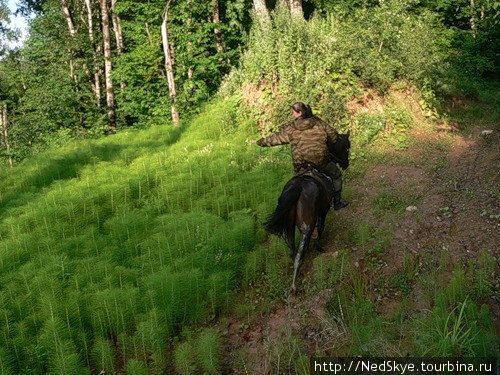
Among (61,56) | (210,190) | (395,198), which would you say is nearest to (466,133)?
(395,198)

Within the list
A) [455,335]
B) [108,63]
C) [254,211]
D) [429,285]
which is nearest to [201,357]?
[455,335]

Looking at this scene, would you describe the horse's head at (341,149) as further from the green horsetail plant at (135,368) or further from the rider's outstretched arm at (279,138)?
the green horsetail plant at (135,368)

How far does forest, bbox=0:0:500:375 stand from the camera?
4796mm

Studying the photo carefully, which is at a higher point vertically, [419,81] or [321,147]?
[419,81]

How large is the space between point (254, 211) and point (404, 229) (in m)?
2.99

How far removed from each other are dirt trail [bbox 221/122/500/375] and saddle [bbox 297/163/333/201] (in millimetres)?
1060

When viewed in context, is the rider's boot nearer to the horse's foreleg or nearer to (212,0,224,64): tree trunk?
the horse's foreleg

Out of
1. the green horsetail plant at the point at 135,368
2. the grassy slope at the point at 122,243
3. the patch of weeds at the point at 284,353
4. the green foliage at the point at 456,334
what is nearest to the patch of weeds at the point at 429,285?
the green foliage at the point at 456,334

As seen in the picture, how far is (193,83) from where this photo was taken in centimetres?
1614

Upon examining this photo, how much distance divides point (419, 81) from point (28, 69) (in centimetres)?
2085

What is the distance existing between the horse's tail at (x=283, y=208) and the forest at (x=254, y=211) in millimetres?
742

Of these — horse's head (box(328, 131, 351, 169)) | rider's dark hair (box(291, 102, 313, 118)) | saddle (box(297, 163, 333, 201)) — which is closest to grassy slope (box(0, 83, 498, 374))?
saddle (box(297, 163, 333, 201))

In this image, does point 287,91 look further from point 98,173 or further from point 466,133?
point 98,173

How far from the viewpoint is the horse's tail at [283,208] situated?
5.94m
